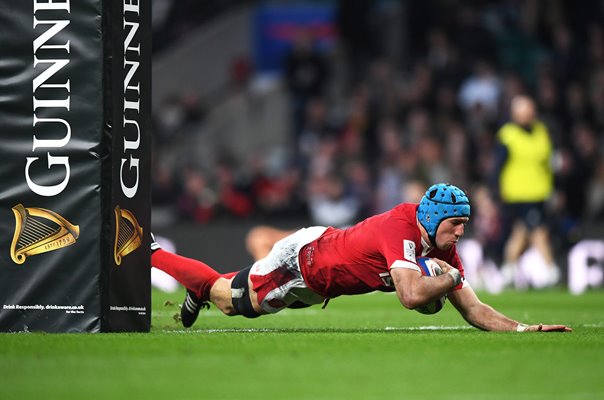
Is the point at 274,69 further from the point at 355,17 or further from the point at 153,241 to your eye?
the point at 153,241

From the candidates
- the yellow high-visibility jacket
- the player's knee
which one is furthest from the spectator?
the player's knee

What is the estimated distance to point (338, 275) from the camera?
9523mm

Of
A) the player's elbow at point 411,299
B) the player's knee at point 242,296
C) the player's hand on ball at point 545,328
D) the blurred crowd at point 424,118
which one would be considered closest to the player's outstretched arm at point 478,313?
the player's hand on ball at point 545,328

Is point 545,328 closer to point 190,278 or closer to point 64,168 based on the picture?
point 190,278

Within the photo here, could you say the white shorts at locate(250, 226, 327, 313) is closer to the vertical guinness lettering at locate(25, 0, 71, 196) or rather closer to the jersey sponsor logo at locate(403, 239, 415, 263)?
the jersey sponsor logo at locate(403, 239, 415, 263)

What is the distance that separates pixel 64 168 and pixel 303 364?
8.38 feet

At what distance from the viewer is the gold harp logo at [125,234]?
909cm

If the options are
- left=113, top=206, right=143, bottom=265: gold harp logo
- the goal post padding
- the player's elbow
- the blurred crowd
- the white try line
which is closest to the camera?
the player's elbow

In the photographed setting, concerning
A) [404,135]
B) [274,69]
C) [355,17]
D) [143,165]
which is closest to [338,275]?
[143,165]

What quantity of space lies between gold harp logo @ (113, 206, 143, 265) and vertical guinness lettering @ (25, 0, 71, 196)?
1.49ft

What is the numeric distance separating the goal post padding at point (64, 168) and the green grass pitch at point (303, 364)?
35 centimetres

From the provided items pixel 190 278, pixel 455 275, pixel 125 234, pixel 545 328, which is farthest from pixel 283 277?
pixel 545 328

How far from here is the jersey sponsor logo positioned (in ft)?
29.6

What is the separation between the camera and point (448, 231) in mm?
9180
